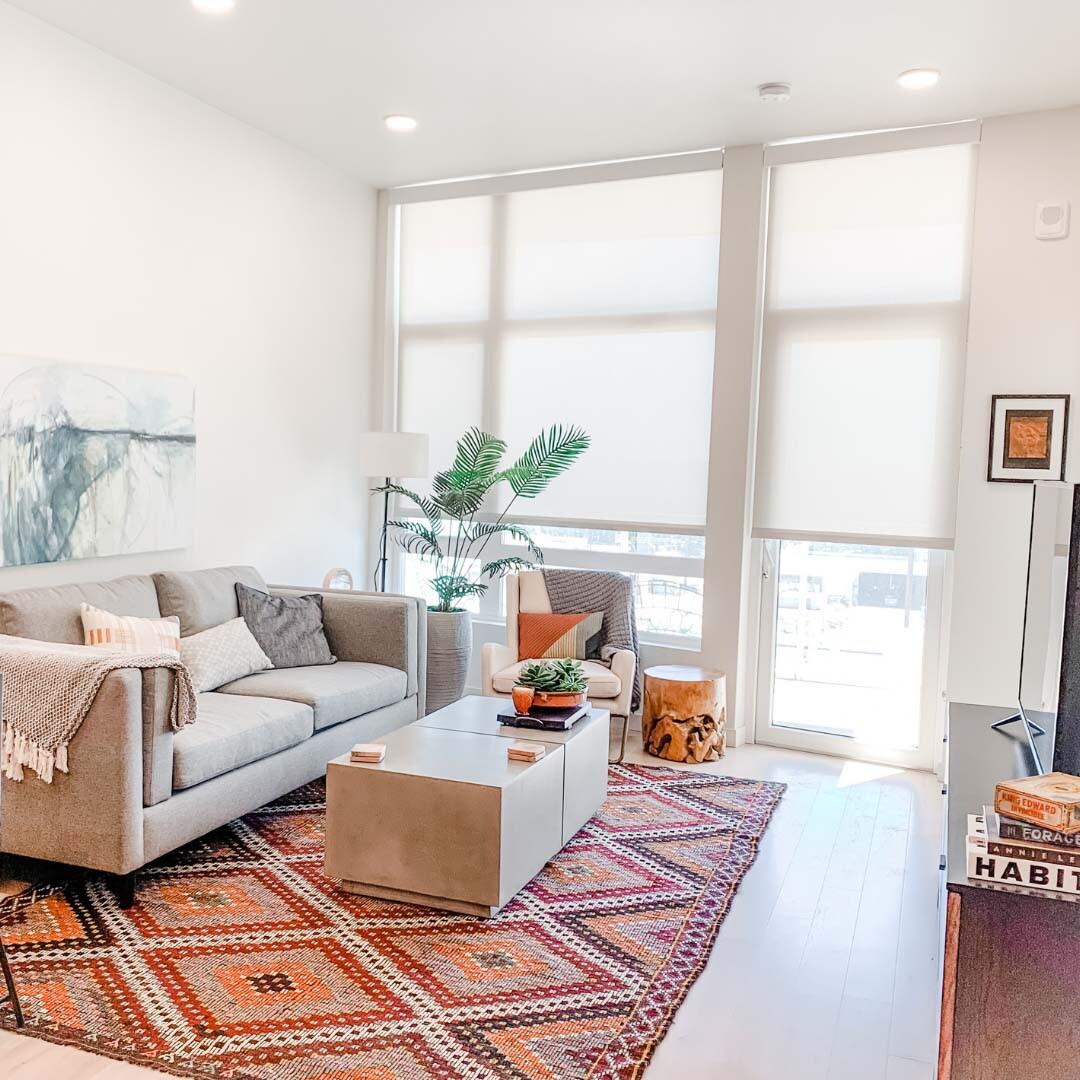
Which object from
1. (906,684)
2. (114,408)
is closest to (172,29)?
(114,408)

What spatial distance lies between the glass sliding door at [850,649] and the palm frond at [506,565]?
1221 mm

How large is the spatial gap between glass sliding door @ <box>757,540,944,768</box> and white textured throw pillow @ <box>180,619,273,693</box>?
7.88 feet

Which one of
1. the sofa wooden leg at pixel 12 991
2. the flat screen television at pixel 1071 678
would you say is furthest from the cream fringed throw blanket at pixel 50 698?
the flat screen television at pixel 1071 678

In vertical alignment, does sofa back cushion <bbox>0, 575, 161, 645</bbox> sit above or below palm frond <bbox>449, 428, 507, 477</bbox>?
below

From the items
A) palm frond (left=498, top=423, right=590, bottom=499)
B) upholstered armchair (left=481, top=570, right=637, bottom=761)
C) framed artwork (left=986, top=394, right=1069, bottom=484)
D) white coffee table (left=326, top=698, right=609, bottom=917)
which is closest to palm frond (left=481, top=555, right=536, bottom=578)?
upholstered armchair (left=481, top=570, right=637, bottom=761)

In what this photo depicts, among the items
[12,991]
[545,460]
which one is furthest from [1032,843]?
[545,460]

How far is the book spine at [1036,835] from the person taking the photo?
61.9 inches

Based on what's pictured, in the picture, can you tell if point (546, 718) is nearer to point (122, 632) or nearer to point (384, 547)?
point (122, 632)

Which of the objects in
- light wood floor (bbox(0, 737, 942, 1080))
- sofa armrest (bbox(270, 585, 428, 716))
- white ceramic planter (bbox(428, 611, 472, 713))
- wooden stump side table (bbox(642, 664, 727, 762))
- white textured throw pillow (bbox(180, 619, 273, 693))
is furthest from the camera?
white ceramic planter (bbox(428, 611, 472, 713))

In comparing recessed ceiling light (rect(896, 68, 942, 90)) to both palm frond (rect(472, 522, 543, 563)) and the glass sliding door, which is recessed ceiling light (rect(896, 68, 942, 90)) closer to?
the glass sliding door

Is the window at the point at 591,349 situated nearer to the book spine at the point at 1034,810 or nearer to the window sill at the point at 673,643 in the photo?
the window sill at the point at 673,643

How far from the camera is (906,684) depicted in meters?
4.50

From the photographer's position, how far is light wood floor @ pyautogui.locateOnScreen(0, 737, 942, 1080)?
7.01 ft

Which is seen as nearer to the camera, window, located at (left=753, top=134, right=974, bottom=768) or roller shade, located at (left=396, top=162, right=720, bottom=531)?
window, located at (left=753, top=134, right=974, bottom=768)
